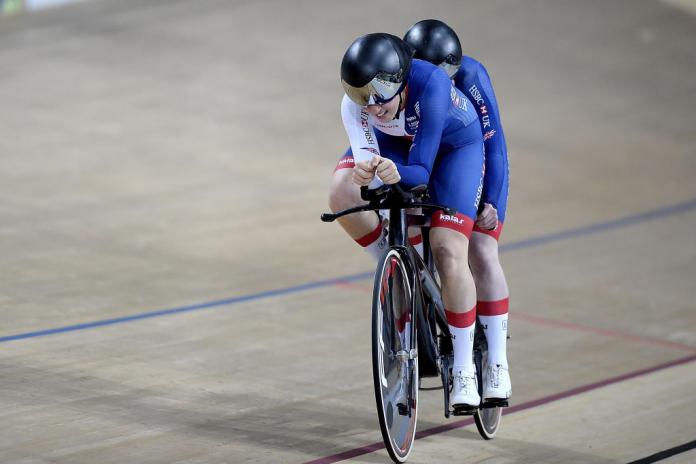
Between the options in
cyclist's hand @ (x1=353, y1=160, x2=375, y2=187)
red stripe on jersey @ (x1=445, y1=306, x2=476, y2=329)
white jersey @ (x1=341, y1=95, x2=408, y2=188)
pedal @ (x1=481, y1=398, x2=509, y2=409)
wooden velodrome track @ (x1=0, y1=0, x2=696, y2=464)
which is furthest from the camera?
wooden velodrome track @ (x1=0, y1=0, x2=696, y2=464)

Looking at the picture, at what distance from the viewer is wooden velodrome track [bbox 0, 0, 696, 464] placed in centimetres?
369

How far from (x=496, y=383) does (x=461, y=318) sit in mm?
284

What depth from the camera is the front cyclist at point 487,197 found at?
138 inches

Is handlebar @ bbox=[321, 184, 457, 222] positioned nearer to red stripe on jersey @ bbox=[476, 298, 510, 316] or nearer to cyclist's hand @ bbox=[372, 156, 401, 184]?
cyclist's hand @ bbox=[372, 156, 401, 184]

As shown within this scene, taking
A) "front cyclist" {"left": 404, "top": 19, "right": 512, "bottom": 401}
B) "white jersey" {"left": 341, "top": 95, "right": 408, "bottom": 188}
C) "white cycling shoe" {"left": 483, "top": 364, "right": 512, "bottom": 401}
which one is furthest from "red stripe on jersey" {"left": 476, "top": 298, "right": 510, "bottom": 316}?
"white jersey" {"left": 341, "top": 95, "right": 408, "bottom": 188}

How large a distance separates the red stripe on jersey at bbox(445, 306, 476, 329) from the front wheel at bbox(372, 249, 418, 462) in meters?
0.17

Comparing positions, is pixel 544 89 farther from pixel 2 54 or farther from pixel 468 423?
pixel 468 423

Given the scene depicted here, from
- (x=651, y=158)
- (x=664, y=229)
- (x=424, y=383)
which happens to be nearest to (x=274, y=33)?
(x=651, y=158)

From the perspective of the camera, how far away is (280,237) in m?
6.33

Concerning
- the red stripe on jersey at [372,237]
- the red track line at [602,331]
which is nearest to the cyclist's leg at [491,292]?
the red stripe on jersey at [372,237]

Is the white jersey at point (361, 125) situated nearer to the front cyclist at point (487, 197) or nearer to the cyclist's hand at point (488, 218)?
the front cyclist at point (487, 197)

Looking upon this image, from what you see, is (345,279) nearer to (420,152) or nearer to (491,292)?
(491,292)

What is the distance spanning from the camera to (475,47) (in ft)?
33.4

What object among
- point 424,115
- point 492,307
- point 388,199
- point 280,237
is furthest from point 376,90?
point 280,237
